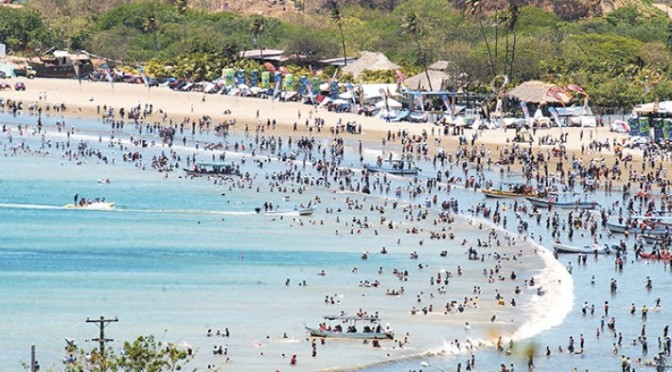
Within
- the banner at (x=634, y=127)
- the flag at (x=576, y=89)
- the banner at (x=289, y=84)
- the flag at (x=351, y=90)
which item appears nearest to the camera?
the banner at (x=634, y=127)

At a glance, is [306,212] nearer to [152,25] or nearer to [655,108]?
[655,108]

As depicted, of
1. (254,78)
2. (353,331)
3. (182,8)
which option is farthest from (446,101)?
(353,331)

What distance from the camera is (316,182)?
294 ft

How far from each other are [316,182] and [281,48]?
213ft

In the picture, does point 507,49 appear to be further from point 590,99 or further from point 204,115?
point 204,115

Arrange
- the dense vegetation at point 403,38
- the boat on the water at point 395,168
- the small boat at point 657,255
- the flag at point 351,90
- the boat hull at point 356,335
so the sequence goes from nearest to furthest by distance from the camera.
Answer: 1. the boat hull at point 356,335
2. the small boat at point 657,255
3. the boat on the water at point 395,168
4. the flag at point 351,90
5. the dense vegetation at point 403,38

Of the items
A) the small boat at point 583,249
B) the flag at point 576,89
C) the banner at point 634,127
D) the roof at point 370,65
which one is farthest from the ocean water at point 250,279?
the roof at point 370,65

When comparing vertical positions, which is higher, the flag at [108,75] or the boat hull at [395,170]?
the flag at [108,75]

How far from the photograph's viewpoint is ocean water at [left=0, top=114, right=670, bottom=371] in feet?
168

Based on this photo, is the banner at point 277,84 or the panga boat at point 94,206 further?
the banner at point 277,84

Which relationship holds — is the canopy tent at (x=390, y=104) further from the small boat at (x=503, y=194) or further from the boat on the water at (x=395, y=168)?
the small boat at (x=503, y=194)

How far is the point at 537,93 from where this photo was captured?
371 feet

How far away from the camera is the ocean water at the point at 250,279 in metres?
51.1

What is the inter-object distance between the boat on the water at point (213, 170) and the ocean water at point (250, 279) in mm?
3109
